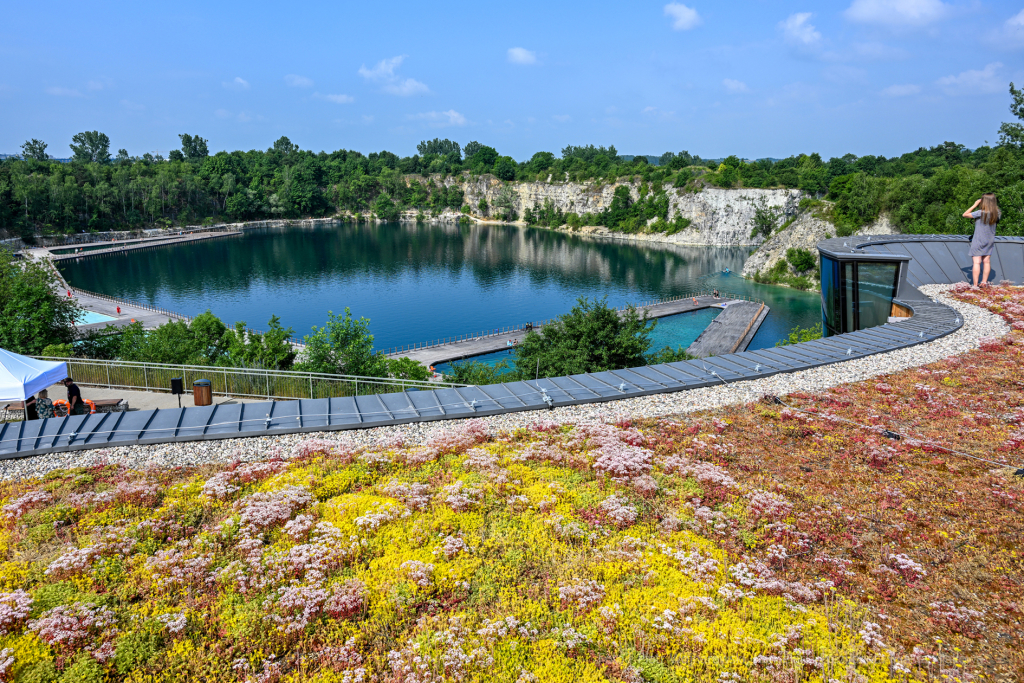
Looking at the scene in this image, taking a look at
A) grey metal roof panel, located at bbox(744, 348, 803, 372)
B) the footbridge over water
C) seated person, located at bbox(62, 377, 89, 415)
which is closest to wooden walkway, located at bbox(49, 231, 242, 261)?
seated person, located at bbox(62, 377, 89, 415)

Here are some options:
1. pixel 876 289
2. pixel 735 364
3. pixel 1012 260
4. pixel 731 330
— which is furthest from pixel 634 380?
pixel 731 330

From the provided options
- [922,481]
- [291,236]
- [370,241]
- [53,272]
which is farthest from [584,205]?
[922,481]

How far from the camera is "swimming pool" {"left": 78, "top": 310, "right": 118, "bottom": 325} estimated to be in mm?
58469

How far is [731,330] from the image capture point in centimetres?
6066

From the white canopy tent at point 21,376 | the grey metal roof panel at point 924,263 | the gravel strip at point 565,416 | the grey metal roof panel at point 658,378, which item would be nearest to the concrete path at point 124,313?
the white canopy tent at point 21,376

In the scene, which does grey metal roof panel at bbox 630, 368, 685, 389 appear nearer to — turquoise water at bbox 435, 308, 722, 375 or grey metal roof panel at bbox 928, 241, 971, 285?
grey metal roof panel at bbox 928, 241, 971, 285

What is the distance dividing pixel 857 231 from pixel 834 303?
236 feet

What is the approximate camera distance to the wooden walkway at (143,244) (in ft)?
343

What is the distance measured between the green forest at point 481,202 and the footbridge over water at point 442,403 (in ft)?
111

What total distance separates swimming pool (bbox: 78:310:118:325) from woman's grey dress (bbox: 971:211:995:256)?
223 ft

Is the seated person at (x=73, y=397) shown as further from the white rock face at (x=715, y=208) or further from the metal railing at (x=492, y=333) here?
the white rock face at (x=715, y=208)

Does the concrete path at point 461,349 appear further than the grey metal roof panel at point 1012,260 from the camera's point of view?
Yes

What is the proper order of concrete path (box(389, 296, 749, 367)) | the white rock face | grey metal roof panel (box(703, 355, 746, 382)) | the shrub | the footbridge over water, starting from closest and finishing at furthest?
the footbridge over water
grey metal roof panel (box(703, 355, 746, 382))
concrete path (box(389, 296, 749, 367))
the shrub
the white rock face

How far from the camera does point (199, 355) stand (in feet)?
111
